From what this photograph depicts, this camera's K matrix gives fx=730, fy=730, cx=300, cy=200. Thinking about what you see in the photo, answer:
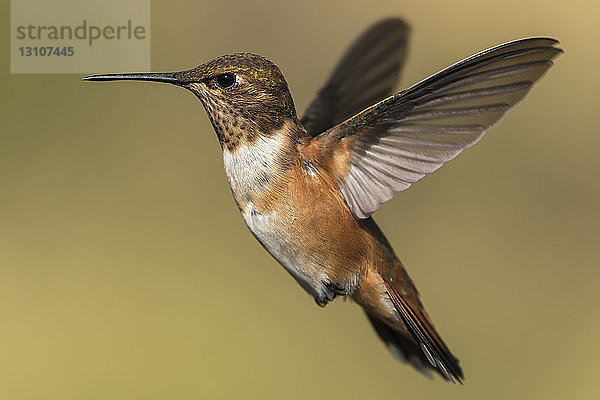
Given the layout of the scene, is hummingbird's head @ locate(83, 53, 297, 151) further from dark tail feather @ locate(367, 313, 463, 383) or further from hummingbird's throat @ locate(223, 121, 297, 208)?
dark tail feather @ locate(367, 313, 463, 383)

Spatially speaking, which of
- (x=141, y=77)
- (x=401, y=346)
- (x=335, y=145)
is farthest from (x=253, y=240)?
(x=141, y=77)

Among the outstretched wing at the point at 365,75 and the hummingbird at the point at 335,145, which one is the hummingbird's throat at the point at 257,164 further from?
the outstretched wing at the point at 365,75

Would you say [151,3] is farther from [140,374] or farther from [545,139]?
[545,139]

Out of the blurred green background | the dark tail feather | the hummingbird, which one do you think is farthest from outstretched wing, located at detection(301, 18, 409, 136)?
the blurred green background

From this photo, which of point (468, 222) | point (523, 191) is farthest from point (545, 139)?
point (468, 222)

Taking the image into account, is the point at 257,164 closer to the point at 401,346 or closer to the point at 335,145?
the point at 335,145

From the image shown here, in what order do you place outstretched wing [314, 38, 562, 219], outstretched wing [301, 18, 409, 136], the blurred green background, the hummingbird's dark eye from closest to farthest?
1. outstretched wing [314, 38, 562, 219]
2. the hummingbird's dark eye
3. outstretched wing [301, 18, 409, 136]
4. the blurred green background

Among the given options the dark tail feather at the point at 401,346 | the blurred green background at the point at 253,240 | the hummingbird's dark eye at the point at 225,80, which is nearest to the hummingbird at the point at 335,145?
the hummingbird's dark eye at the point at 225,80
